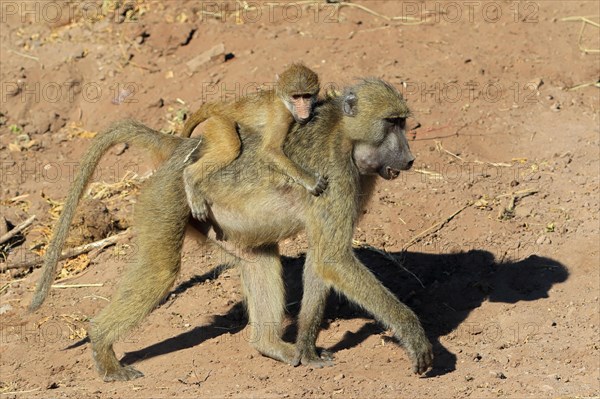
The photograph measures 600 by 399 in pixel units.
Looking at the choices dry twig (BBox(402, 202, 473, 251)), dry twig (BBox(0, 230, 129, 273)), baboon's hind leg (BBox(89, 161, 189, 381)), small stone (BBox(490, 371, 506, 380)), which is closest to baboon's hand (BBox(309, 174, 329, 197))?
baboon's hind leg (BBox(89, 161, 189, 381))

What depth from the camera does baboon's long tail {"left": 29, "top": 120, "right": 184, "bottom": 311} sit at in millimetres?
6836

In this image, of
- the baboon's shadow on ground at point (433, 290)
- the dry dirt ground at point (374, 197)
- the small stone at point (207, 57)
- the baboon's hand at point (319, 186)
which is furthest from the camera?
the small stone at point (207, 57)

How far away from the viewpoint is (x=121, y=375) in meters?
7.01

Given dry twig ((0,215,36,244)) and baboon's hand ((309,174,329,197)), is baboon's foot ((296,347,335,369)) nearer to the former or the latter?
baboon's hand ((309,174,329,197))

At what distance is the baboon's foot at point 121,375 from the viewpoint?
22.9 feet

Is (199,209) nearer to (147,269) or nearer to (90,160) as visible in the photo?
(147,269)

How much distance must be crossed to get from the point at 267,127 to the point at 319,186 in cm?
62

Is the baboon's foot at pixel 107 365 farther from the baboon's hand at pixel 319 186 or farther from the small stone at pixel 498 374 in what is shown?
the small stone at pixel 498 374

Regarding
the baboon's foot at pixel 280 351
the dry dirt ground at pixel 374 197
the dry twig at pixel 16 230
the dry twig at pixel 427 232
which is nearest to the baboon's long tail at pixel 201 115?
the dry dirt ground at pixel 374 197

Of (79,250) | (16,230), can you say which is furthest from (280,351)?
(16,230)

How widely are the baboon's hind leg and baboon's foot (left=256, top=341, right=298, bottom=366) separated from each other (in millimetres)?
981

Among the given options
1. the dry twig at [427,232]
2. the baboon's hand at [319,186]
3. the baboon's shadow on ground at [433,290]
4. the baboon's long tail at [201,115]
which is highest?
the baboon's long tail at [201,115]

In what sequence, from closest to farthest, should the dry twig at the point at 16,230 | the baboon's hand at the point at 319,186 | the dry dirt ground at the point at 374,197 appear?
the baboon's hand at the point at 319,186, the dry dirt ground at the point at 374,197, the dry twig at the point at 16,230

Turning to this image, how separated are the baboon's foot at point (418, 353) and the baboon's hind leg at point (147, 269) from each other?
1807 mm
